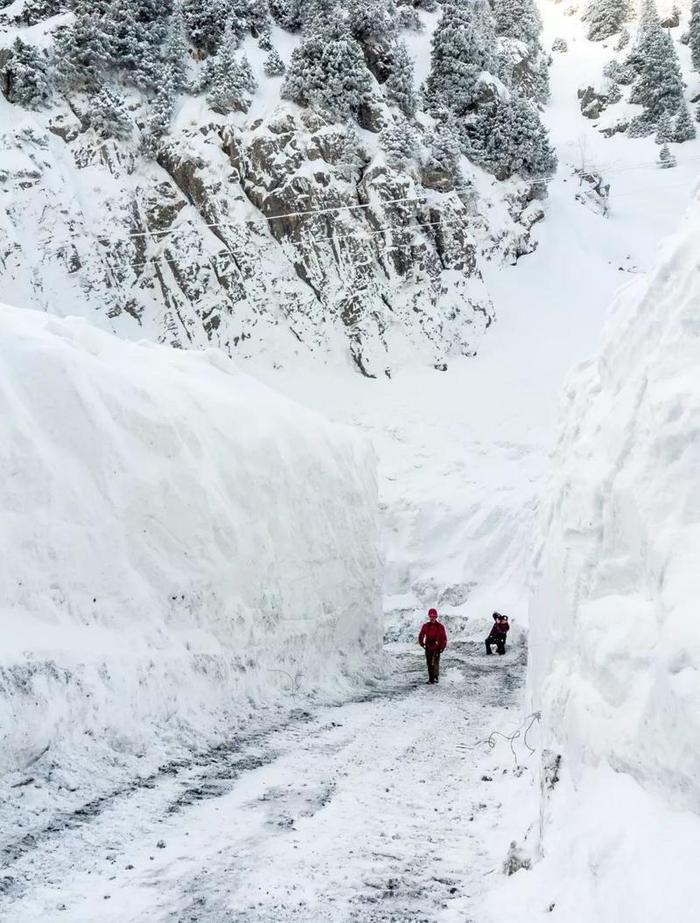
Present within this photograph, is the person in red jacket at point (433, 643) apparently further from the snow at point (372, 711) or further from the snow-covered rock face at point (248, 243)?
the snow-covered rock face at point (248, 243)

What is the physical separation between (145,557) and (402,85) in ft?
104

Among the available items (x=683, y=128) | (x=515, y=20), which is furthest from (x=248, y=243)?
(x=515, y=20)

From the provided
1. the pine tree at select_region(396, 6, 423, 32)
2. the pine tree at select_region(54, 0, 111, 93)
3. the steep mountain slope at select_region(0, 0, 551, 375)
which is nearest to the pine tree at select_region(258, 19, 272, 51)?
the steep mountain slope at select_region(0, 0, 551, 375)

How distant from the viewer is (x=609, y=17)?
64.8 metres

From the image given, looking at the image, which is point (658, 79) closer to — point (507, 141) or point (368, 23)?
point (507, 141)

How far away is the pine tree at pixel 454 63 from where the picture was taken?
36.7 meters

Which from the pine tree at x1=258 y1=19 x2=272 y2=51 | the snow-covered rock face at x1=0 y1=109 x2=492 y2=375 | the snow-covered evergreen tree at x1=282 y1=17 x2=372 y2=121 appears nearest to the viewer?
the snow-covered rock face at x1=0 y1=109 x2=492 y2=375

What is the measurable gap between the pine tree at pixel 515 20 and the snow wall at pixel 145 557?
54.7 m

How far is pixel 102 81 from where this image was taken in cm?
3222

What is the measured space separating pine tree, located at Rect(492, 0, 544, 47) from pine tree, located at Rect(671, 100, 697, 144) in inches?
542

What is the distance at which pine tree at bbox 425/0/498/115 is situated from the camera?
36656 millimetres

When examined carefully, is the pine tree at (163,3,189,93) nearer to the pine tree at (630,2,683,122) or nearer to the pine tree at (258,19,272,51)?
the pine tree at (258,19,272,51)

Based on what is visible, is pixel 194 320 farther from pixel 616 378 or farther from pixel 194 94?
pixel 616 378

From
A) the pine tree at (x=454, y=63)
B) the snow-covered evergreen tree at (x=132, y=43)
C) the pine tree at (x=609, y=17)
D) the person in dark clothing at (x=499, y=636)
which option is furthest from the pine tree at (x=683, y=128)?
the person in dark clothing at (x=499, y=636)
